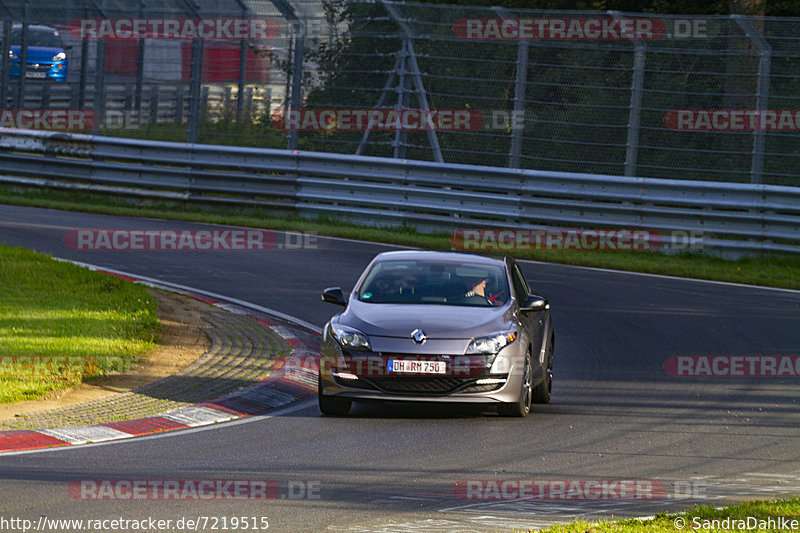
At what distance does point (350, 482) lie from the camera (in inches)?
308

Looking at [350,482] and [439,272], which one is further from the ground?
[439,272]

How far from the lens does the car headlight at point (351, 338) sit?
32.6 feet

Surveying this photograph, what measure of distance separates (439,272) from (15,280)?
611 centimetres

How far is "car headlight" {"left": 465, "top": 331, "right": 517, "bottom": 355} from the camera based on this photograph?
988 centimetres

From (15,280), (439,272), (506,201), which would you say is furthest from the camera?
(506,201)

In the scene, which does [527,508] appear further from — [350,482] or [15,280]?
[15,280]

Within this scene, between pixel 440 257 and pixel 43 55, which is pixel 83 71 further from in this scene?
pixel 440 257

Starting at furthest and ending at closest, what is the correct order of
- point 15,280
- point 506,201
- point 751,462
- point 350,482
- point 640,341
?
point 506,201 → point 15,280 → point 640,341 → point 751,462 → point 350,482

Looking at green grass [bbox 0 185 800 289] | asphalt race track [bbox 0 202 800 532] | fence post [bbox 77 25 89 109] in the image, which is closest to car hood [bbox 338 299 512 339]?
asphalt race track [bbox 0 202 800 532]

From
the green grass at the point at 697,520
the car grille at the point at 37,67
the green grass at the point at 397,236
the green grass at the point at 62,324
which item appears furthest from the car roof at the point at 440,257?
the car grille at the point at 37,67

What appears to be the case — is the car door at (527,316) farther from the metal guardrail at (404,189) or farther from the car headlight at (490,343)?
the metal guardrail at (404,189)

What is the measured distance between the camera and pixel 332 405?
1006 centimetres

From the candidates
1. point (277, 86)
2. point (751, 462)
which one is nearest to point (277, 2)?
point (277, 86)

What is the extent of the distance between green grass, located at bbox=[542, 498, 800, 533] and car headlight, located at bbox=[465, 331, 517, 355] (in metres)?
3.10
